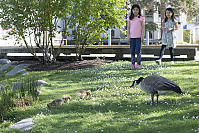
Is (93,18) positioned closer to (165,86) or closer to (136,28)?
(136,28)

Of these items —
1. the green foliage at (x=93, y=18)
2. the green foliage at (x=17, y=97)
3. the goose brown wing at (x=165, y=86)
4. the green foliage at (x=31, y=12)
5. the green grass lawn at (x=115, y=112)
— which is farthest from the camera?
the green foliage at (x=93, y=18)

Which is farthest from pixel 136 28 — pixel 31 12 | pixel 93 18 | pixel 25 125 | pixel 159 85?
pixel 25 125

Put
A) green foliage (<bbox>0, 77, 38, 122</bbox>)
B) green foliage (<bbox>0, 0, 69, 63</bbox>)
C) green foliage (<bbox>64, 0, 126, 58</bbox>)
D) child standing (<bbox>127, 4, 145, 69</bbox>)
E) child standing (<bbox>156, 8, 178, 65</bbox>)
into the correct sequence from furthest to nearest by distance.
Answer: green foliage (<bbox>64, 0, 126, 58</bbox>)
green foliage (<bbox>0, 0, 69, 63</bbox>)
child standing (<bbox>156, 8, 178, 65</bbox>)
child standing (<bbox>127, 4, 145, 69</bbox>)
green foliage (<bbox>0, 77, 38, 122</bbox>)

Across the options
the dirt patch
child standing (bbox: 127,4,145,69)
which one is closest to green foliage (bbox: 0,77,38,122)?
child standing (bbox: 127,4,145,69)

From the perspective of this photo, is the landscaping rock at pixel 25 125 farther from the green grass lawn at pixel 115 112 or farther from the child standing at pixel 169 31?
the child standing at pixel 169 31

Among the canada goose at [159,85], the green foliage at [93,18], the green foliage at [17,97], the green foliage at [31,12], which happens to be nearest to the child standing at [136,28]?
the green foliage at [93,18]

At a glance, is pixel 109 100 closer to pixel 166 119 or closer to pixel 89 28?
pixel 166 119

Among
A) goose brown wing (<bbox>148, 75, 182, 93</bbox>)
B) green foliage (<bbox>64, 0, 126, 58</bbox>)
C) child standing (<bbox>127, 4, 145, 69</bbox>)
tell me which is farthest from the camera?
green foliage (<bbox>64, 0, 126, 58</bbox>)

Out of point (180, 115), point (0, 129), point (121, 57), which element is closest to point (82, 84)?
point (0, 129)

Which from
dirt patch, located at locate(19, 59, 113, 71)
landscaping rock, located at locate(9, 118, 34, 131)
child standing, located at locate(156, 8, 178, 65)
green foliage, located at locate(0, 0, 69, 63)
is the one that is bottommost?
landscaping rock, located at locate(9, 118, 34, 131)

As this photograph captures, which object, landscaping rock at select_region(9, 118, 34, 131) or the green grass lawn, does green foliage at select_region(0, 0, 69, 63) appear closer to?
the green grass lawn

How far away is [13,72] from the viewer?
1351 centimetres

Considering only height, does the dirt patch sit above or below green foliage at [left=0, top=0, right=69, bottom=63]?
below

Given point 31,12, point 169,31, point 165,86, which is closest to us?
point 165,86
